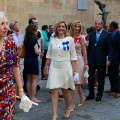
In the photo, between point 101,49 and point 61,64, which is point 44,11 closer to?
point 101,49

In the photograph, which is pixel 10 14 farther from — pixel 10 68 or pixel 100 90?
pixel 10 68

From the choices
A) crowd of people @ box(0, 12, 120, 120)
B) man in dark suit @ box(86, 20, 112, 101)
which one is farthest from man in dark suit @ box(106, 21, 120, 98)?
man in dark suit @ box(86, 20, 112, 101)

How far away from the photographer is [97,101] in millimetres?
7719

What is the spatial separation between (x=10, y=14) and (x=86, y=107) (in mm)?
9146

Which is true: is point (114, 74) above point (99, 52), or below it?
below

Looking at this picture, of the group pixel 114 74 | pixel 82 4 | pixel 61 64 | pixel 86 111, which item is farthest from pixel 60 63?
pixel 82 4

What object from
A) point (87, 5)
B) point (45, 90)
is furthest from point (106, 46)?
point (87, 5)

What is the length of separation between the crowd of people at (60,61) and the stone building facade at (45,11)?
724cm

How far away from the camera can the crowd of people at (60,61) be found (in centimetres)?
382

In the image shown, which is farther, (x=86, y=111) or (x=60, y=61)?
(x=86, y=111)

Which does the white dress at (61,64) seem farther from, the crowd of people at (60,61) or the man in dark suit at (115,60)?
the man in dark suit at (115,60)

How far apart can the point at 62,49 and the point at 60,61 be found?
8.4 inches

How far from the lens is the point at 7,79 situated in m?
3.80

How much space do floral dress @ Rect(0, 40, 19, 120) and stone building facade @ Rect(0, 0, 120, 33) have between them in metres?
11.5
